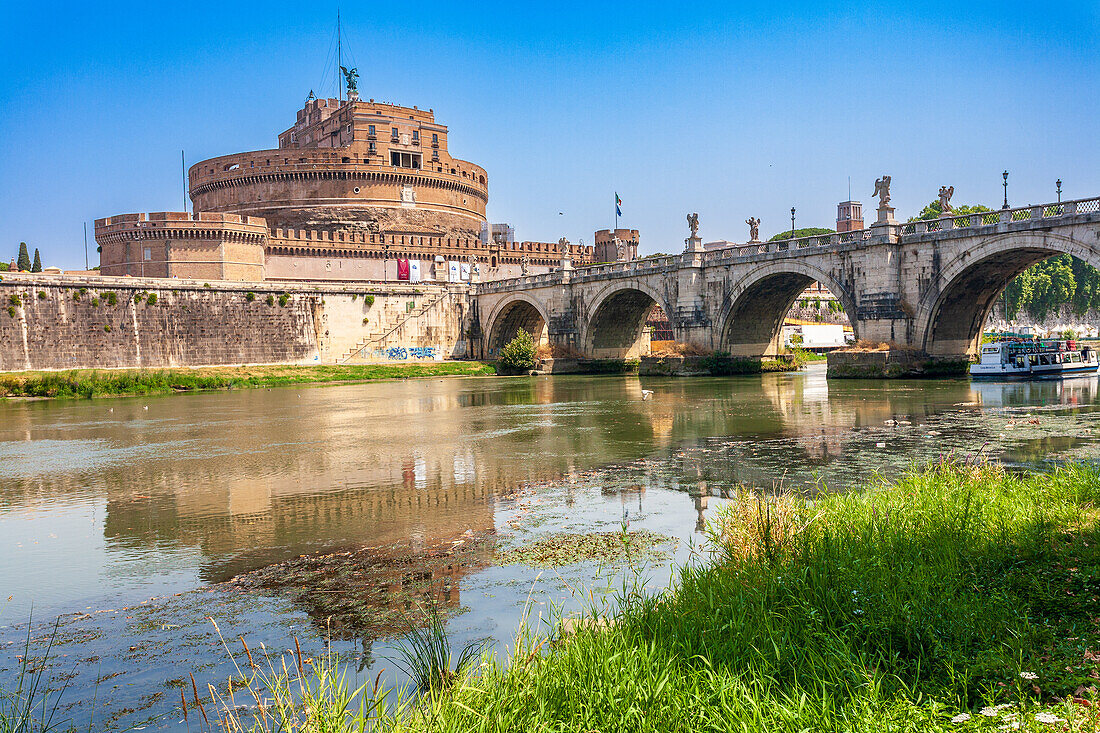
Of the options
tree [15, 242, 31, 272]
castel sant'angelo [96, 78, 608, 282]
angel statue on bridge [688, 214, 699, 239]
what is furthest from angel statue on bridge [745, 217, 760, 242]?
tree [15, 242, 31, 272]

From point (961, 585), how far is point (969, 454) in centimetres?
851

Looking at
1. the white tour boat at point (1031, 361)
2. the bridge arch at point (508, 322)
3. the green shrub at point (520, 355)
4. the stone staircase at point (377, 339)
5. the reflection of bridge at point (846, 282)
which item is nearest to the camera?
the reflection of bridge at point (846, 282)

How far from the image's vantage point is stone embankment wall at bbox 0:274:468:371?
125 ft

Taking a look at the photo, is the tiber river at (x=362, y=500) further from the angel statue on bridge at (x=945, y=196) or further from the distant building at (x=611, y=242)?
the distant building at (x=611, y=242)

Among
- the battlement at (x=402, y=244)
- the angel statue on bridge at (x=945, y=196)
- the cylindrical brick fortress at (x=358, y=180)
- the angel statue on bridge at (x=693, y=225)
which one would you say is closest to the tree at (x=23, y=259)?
the cylindrical brick fortress at (x=358, y=180)

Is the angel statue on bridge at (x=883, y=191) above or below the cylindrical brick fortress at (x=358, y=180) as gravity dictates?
below

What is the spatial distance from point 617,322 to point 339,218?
30.6 m

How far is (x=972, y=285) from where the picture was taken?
1192 inches

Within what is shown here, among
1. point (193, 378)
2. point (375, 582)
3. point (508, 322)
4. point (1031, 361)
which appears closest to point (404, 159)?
point (508, 322)

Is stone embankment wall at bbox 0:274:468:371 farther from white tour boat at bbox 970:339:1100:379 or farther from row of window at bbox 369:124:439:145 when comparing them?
white tour boat at bbox 970:339:1100:379

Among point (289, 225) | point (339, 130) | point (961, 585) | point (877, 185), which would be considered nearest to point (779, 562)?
point (961, 585)

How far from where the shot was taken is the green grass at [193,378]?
33938 millimetres

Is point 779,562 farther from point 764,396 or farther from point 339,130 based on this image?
point 339,130

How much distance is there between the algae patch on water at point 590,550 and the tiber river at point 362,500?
0.53ft
